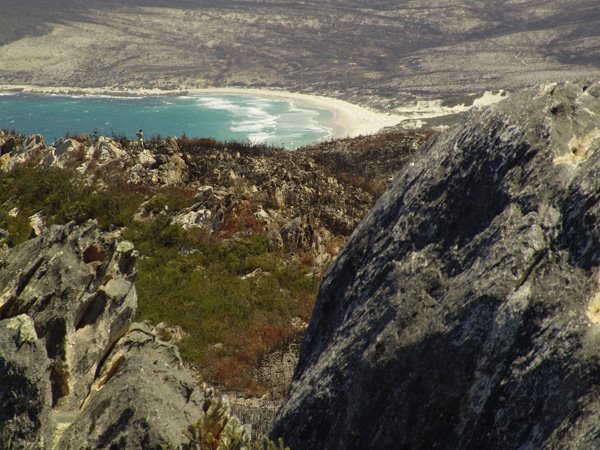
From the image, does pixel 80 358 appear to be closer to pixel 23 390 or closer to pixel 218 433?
pixel 23 390

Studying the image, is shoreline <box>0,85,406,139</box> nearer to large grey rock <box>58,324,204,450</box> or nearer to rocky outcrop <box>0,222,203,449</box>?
rocky outcrop <box>0,222,203,449</box>

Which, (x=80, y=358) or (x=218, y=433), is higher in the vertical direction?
(x=80, y=358)

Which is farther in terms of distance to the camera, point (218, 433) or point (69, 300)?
point (69, 300)

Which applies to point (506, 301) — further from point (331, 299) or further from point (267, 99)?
point (267, 99)

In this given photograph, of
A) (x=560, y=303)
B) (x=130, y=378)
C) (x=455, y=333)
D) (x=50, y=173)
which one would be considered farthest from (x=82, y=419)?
(x=50, y=173)

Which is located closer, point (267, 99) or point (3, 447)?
point (3, 447)

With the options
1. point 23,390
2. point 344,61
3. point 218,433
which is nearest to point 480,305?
point 218,433

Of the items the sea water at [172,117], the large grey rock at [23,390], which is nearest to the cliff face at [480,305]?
the large grey rock at [23,390]

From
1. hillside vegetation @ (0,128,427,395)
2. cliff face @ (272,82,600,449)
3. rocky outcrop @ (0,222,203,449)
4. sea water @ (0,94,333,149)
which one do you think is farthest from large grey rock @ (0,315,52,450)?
sea water @ (0,94,333,149)
